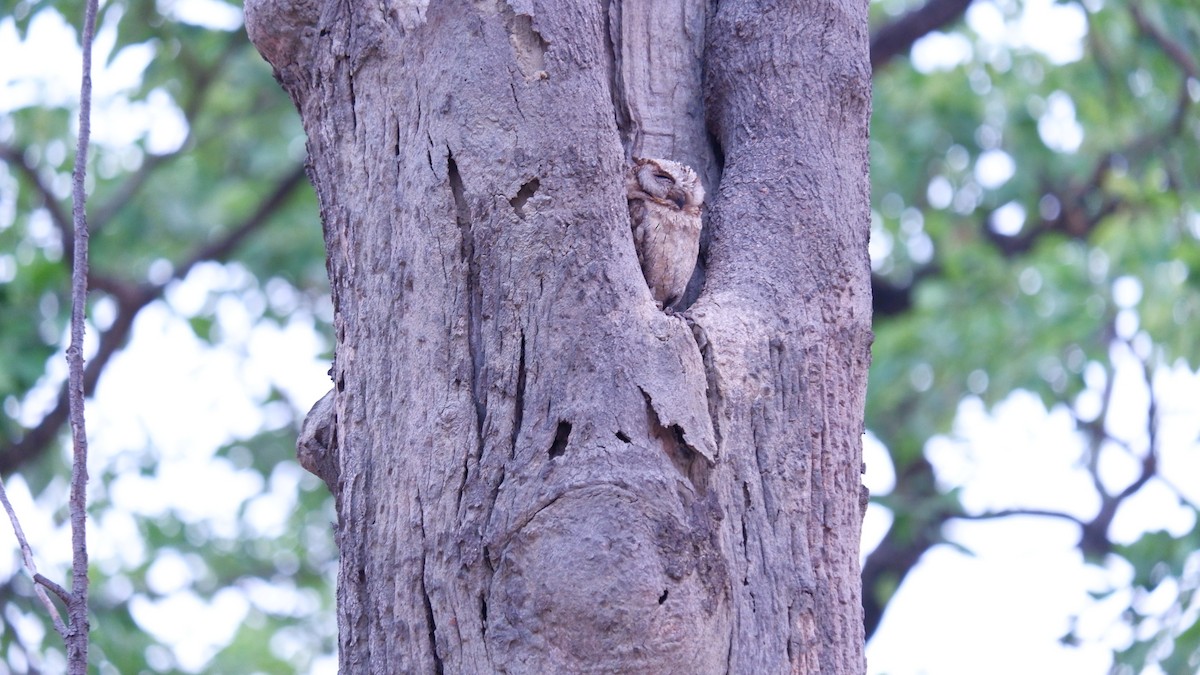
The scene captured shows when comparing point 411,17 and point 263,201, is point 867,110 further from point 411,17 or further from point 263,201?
point 263,201

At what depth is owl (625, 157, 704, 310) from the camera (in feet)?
5.29

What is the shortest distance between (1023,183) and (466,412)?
5.61 metres

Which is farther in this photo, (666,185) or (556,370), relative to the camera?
Result: (666,185)

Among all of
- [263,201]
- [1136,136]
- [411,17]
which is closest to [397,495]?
[411,17]

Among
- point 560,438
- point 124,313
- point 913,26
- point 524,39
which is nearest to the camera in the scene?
point 560,438

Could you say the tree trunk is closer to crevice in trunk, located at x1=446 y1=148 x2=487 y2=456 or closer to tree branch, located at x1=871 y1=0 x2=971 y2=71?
crevice in trunk, located at x1=446 y1=148 x2=487 y2=456

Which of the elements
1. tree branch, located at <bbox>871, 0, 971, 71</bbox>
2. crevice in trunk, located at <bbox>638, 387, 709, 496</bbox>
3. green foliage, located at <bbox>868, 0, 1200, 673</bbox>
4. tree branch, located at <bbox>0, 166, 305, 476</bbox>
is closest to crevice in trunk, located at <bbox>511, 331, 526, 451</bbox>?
crevice in trunk, located at <bbox>638, 387, 709, 496</bbox>

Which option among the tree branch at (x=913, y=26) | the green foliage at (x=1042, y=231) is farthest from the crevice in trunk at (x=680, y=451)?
the tree branch at (x=913, y=26)

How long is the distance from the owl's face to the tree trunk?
48mm

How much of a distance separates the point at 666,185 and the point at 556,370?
37 cm

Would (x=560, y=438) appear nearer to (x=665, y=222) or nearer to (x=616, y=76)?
(x=665, y=222)

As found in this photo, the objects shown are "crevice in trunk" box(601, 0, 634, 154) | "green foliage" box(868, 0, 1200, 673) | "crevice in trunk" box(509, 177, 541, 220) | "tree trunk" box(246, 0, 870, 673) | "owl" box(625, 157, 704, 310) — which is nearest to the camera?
"tree trunk" box(246, 0, 870, 673)

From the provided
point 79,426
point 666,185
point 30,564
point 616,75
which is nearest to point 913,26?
point 616,75

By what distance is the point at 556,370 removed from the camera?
55.9 inches
